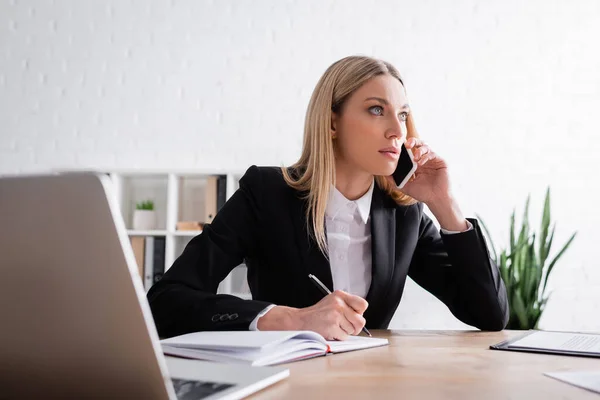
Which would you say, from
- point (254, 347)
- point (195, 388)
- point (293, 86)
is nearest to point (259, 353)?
point (254, 347)

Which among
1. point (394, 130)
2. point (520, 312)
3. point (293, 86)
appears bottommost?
point (520, 312)

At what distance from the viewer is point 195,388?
591mm

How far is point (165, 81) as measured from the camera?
4016 mm

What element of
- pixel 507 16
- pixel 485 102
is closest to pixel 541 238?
Result: pixel 485 102

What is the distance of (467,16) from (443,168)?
8.92 ft

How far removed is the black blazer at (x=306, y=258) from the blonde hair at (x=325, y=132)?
0.03 meters

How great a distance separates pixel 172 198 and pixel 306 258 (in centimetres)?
223

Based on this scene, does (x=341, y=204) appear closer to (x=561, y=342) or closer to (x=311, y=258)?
(x=311, y=258)

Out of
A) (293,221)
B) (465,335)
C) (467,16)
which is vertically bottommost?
(465,335)

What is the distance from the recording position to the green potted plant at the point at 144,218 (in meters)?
3.65

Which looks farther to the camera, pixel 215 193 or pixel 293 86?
pixel 293 86

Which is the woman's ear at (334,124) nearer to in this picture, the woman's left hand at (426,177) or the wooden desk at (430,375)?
the woman's left hand at (426,177)

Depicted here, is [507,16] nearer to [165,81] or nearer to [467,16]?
[467,16]

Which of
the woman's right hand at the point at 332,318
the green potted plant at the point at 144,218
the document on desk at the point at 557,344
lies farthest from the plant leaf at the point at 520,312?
the green potted plant at the point at 144,218
